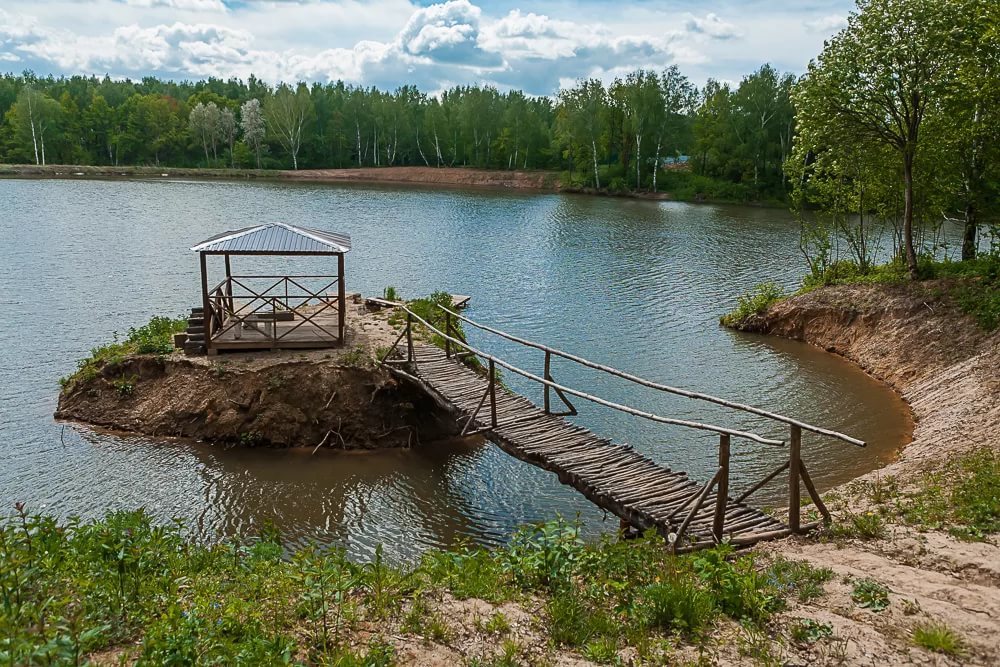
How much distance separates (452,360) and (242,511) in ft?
20.8

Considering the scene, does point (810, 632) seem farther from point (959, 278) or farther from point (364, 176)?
point (364, 176)

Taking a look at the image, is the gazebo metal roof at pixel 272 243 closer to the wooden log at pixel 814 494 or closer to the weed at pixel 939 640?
the wooden log at pixel 814 494

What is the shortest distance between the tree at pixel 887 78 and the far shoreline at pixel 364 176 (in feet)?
187

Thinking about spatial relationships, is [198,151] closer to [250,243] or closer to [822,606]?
[250,243]

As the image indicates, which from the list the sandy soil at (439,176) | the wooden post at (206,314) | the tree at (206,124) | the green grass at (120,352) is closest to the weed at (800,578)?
the wooden post at (206,314)

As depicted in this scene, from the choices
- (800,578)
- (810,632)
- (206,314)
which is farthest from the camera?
(206,314)

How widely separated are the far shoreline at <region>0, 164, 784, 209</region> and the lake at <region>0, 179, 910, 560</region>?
108ft

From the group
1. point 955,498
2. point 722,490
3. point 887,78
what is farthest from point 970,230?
point 722,490

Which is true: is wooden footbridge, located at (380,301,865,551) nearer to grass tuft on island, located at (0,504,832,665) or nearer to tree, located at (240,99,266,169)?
grass tuft on island, located at (0,504,832,665)

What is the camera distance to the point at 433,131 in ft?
343

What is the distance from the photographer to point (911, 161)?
79.6 ft

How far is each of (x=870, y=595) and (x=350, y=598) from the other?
5.81 metres

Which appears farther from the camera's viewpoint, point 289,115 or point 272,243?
point 289,115

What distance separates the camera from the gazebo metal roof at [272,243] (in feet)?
59.7
